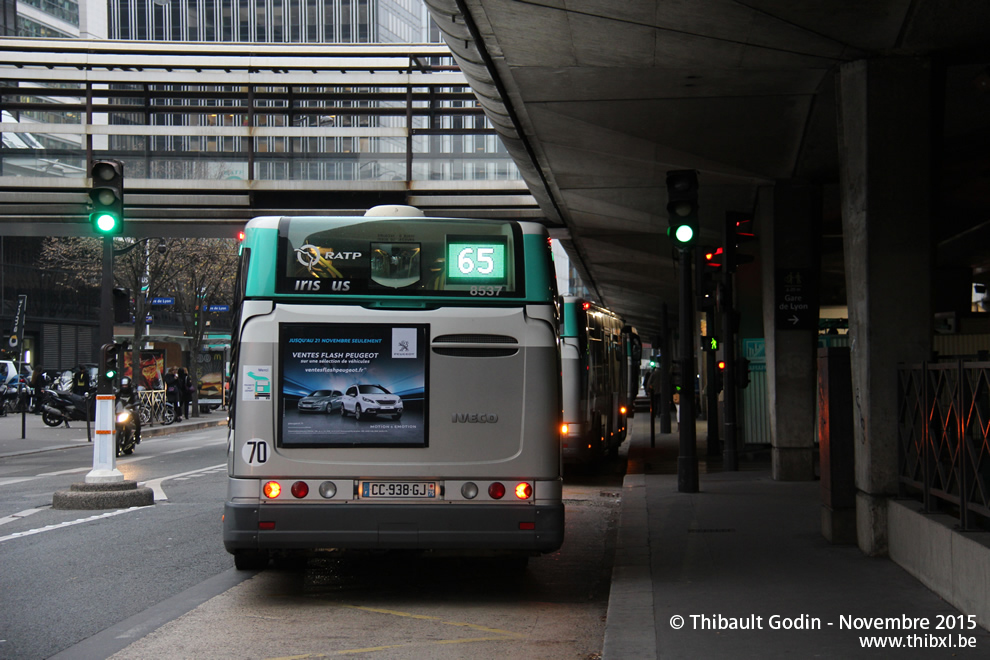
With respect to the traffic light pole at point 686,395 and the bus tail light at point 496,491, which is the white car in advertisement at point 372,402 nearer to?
the bus tail light at point 496,491

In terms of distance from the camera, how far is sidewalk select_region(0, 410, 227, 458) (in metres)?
26.2

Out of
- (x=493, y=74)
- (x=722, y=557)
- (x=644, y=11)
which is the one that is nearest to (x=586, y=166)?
(x=493, y=74)

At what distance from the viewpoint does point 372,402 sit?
320 inches

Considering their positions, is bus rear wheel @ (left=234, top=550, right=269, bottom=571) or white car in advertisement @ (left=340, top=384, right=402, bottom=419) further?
bus rear wheel @ (left=234, top=550, right=269, bottom=571)

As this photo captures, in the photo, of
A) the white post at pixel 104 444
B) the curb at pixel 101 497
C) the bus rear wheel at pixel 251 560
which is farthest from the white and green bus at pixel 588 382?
the bus rear wheel at pixel 251 560

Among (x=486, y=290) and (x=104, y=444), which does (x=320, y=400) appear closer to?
(x=486, y=290)

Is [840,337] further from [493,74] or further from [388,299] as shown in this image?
[388,299]

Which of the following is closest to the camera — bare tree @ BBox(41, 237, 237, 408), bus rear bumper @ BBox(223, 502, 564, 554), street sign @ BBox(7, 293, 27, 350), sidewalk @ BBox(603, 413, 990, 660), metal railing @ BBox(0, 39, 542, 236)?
sidewalk @ BBox(603, 413, 990, 660)

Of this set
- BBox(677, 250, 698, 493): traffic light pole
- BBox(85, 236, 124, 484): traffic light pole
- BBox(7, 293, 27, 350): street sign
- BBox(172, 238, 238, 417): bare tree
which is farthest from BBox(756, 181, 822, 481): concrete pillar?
BBox(7, 293, 27, 350): street sign

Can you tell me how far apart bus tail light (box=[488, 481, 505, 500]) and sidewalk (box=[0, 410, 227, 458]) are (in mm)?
18818

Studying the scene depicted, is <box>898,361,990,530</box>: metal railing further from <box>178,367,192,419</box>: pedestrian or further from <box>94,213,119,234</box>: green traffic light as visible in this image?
<box>178,367,192,419</box>: pedestrian

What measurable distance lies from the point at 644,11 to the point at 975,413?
471 centimetres

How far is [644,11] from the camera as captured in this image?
976 centimetres

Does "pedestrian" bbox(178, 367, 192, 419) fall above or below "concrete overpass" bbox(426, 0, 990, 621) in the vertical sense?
below
